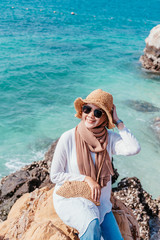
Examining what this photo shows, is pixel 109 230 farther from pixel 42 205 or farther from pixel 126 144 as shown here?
pixel 42 205

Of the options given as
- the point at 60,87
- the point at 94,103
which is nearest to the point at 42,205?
the point at 94,103

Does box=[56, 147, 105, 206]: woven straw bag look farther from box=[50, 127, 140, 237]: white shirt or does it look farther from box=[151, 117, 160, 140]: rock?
box=[151, 117, 160, 140]: rock

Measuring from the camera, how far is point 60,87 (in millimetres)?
19234

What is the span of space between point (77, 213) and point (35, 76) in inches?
732

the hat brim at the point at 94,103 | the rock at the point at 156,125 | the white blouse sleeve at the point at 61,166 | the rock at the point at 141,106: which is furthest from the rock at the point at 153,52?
the white blouse sleeve at the point at 61,166

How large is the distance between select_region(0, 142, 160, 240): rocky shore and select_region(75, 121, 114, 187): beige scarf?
3.16 feet

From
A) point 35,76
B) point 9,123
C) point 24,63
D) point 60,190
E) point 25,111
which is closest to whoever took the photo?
point 60,190

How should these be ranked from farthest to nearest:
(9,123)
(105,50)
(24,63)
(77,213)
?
(105,50) → (24,63) → (9,123) → (77,213)

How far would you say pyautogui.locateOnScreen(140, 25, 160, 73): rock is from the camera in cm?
2269

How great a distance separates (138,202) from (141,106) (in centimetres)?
1080

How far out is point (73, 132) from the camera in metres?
3.44

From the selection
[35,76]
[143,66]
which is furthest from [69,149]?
[143,66]

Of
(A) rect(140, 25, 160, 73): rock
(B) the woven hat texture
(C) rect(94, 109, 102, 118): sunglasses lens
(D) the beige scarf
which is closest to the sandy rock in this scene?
(B) the woven hat texture

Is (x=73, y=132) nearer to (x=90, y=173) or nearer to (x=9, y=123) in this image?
(x=90, y=173)
